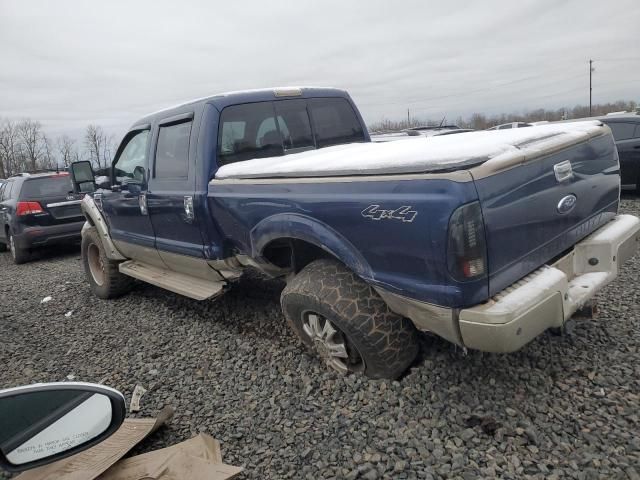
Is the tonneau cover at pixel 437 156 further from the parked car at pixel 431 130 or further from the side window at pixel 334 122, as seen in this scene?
the parked car at pixel 431 130

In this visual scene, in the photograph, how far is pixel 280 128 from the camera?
4172 mm

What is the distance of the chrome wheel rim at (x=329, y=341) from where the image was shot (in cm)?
298

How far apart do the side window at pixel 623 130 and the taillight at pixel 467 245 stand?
27.2ft

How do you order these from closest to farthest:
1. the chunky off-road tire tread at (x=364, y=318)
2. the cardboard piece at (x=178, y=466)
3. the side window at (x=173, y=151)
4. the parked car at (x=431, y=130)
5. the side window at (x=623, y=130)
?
the cardboard piece at (x=178, y=466) < the chunky off-road tire tread at (x=364, y=318) < the side window at (x=173, y=151) < the side window at (x=623, y=130) < the parked car at (x=431, y=130)

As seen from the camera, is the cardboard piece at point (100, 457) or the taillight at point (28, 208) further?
the taillight at point (28, 208)

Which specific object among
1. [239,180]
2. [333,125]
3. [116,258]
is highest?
[333,125]

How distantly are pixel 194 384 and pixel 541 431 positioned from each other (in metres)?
2.18

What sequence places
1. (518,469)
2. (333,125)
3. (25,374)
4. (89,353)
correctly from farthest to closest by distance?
(333,125) → (89,353) → (25,374) → (518,469)

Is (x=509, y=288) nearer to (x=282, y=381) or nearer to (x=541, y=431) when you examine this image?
(x=541, y=431)

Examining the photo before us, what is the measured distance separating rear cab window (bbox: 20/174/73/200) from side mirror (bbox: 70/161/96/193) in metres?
4.24

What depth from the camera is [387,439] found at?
2.44m

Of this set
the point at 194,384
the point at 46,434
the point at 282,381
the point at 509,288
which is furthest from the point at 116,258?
the point at 509,288

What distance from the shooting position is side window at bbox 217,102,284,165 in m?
3.87

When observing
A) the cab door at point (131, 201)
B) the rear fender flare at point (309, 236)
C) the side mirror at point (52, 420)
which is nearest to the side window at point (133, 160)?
the cab door at point (131, 201)
